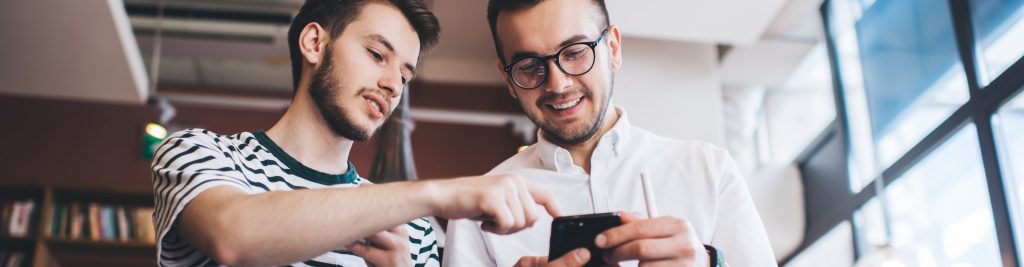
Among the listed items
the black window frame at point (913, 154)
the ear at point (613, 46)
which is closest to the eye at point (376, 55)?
the ear at point (613, 46)

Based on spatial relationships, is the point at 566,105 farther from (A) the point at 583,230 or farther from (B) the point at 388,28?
(A) the point at 583,230

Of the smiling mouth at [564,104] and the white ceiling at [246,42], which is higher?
the white ceiling at [246,42]

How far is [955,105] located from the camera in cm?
412

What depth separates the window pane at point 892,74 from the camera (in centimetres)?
420

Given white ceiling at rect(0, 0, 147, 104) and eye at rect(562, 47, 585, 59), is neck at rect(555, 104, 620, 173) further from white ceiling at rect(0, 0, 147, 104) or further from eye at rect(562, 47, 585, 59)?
white ceiling at rect(0, 0, 147, 104)

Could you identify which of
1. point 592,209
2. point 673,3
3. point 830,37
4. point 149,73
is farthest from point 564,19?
point 149,73

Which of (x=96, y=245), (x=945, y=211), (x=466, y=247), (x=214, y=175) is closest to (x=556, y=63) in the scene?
(x=466, y=247)

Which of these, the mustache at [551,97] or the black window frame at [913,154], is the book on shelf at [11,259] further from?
the black window frame at [913,154]

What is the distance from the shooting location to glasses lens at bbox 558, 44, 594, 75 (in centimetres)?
178

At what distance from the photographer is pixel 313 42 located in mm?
1771

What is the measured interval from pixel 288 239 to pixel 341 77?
64 cm

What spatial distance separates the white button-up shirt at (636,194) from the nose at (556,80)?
122 mm

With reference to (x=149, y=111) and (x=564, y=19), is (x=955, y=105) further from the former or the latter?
(x=149, y=111)

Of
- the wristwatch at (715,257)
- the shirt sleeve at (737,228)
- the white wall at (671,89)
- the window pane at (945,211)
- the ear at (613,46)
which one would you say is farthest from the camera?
the white wall at (671,89)
